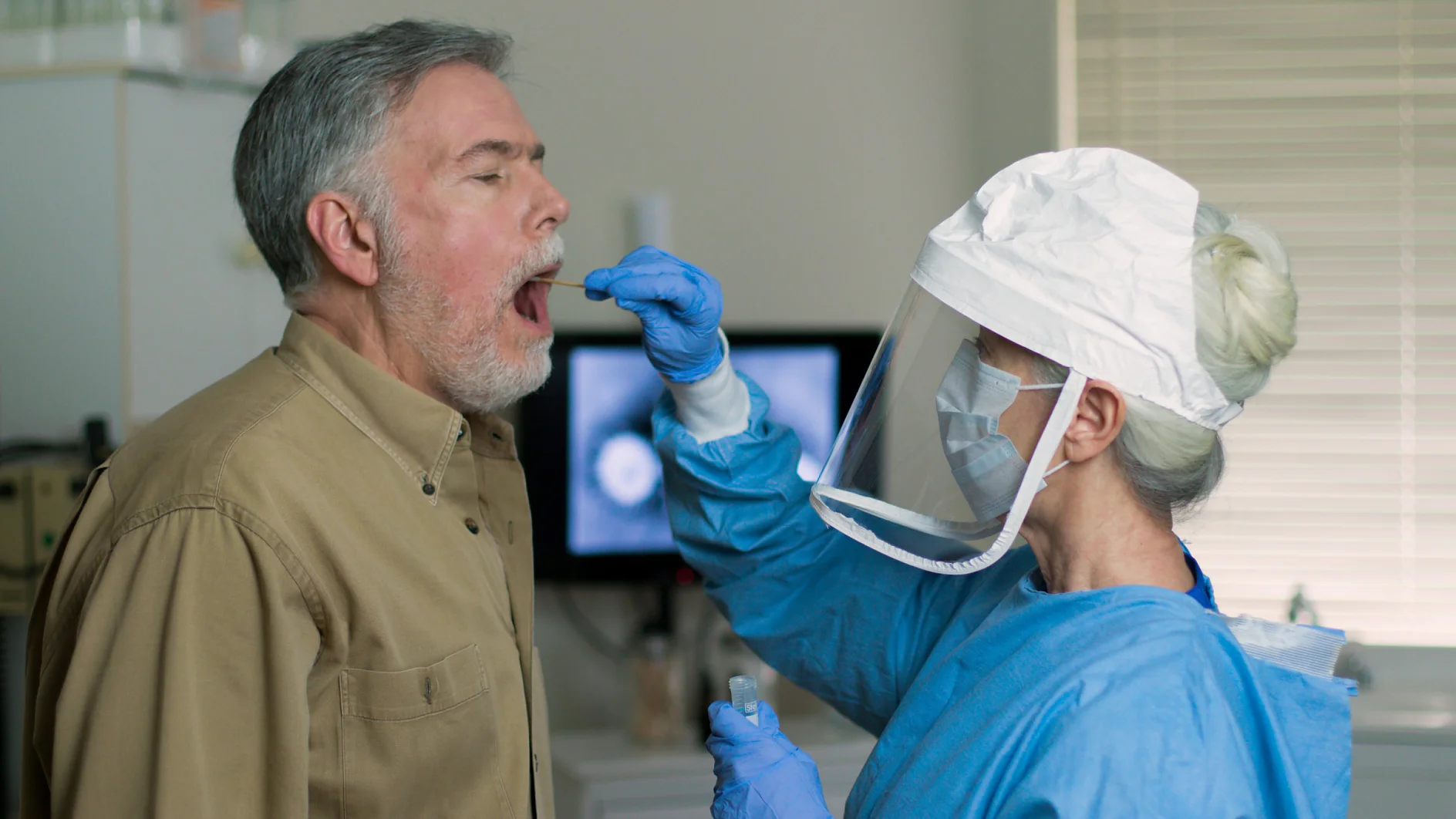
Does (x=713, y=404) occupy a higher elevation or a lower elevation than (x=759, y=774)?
higher

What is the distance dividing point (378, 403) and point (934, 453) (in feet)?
2.00

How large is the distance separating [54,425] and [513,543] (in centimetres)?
127

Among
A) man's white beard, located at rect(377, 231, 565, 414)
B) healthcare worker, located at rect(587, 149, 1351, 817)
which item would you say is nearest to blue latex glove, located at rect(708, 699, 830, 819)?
healthcare worker, located at rect(587, 149, 1351, 817)

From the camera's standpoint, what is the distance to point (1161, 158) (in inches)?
119

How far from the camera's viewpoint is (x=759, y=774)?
1239mm

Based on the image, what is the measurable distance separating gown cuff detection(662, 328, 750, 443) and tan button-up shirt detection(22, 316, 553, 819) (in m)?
0.26

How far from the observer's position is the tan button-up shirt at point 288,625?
43.1 inches

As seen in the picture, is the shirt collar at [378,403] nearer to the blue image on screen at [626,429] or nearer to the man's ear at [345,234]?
the man's ear at [345,234]

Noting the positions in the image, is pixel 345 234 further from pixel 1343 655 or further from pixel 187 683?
pixel 1343 655

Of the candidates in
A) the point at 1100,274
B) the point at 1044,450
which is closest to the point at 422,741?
the point at 1044,450

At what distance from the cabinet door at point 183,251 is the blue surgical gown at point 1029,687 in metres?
1.26

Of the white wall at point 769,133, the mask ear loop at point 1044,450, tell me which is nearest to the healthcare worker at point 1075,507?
the mask ear loop at point 1044,450

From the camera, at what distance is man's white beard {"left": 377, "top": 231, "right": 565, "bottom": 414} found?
145 cm

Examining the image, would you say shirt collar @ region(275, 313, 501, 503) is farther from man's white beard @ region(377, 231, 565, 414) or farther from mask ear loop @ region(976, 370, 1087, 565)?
mask ear loop @ region(976, 370, 1087, 565)
